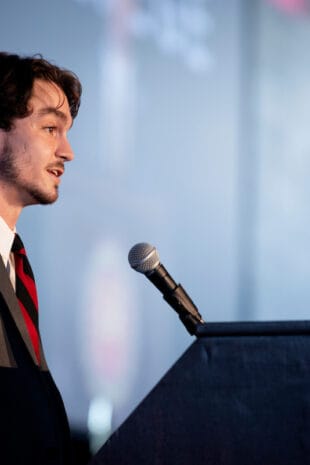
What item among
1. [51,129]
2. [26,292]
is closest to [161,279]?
[26,292]

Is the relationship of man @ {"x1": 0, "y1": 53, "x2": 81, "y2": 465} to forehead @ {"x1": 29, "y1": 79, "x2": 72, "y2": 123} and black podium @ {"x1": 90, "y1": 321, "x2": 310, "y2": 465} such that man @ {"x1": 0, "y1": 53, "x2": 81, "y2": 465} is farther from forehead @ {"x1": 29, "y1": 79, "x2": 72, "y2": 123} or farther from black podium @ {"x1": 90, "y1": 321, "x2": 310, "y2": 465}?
black podium @ {"x1": 90, "y1": 321, "x2": 310, "y2": 465}

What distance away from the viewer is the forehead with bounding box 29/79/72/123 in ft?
4.69

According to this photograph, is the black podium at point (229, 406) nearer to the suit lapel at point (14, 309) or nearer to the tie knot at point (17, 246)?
the suit lapel at point (14, 309)

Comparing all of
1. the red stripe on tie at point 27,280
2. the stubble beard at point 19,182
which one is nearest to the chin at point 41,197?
the stubble beard at point 19,182

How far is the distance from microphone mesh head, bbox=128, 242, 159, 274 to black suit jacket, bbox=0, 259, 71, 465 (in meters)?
0.24

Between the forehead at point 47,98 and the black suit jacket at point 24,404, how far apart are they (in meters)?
0.46

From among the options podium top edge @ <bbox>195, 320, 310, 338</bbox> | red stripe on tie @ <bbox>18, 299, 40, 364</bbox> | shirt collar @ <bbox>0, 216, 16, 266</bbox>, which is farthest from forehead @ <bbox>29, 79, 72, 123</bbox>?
podium top edge @ <bbox>195, 320, 310, 338</bbox>

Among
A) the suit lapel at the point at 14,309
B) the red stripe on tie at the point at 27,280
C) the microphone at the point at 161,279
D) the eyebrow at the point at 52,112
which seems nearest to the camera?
the microphone at the point at 161,279

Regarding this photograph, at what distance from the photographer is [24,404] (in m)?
1.01

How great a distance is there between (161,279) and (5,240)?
0.45 metres

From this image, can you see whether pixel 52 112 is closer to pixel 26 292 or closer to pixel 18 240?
pixel 18 240

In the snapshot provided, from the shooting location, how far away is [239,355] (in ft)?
2.34

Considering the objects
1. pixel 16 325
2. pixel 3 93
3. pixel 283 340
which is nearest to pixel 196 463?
pixel 283 340

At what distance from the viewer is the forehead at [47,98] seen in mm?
1428
